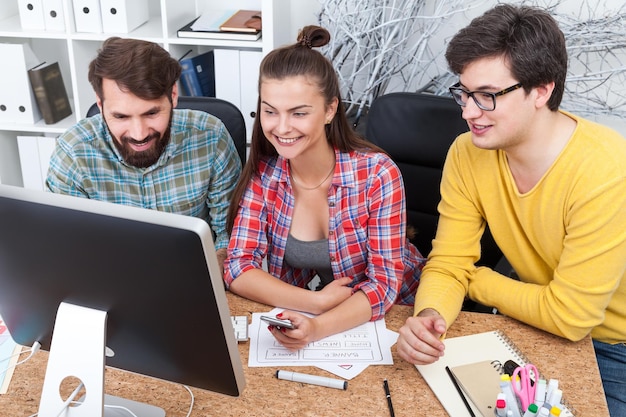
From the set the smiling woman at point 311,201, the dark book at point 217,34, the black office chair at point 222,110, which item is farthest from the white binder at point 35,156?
the smiling woman at point 311,201

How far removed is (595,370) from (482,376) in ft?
0.80

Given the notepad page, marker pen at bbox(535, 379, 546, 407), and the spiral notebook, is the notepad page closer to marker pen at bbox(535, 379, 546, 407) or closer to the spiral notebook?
the spiral notebook

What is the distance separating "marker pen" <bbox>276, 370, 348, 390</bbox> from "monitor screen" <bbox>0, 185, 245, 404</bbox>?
22cm

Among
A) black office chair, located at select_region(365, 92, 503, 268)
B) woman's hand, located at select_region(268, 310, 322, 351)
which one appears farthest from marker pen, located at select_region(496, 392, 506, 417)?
black office chair, located at select_region(365, 92, 503, 268)

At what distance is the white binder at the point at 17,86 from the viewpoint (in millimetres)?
2824

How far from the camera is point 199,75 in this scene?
2.80 meters

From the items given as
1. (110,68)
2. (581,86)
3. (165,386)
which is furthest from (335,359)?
(581,86)

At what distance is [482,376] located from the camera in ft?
4.38

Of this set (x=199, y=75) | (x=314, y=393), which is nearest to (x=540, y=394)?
(x=314, y=393)

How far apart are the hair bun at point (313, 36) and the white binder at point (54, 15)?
1490 mm

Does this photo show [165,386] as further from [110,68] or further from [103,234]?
[110,68]

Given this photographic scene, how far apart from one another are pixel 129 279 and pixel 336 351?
1.81 feet

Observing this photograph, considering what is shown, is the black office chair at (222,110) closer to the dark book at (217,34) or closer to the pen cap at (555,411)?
the dark book at (217,34)

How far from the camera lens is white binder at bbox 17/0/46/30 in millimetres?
2783
